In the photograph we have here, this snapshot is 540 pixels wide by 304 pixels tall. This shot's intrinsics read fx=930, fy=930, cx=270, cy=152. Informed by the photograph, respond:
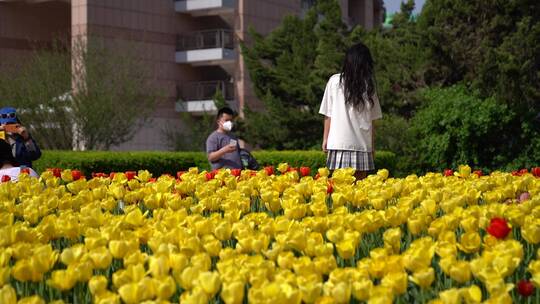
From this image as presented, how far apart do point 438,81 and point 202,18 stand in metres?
19.2

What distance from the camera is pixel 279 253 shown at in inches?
144

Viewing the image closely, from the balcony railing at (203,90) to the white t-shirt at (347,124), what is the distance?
27.8 m

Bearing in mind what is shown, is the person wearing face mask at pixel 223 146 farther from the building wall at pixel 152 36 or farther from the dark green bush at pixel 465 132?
the building wall at pixel 152 36

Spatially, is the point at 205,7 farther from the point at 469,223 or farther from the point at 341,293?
the point at 341,293

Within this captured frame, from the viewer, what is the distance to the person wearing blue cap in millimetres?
9805

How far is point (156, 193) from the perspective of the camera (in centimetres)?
585

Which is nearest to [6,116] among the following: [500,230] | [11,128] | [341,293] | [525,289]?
[11,128]

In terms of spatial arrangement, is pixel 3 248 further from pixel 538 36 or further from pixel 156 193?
pixel 538 36

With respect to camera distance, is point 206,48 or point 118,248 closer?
point 118,248

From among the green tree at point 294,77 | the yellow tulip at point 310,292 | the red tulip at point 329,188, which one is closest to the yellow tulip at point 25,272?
the yellow tulip at point 310,292

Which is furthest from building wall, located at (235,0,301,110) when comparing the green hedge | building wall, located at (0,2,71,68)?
the green hedge

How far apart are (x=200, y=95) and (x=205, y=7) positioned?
3.53 meters

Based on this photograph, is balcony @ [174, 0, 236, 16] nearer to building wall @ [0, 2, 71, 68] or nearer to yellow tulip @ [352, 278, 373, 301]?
building wall @ [0, 2, 71, 68]

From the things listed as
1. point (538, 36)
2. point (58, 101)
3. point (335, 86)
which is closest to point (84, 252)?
point (335, 86)
